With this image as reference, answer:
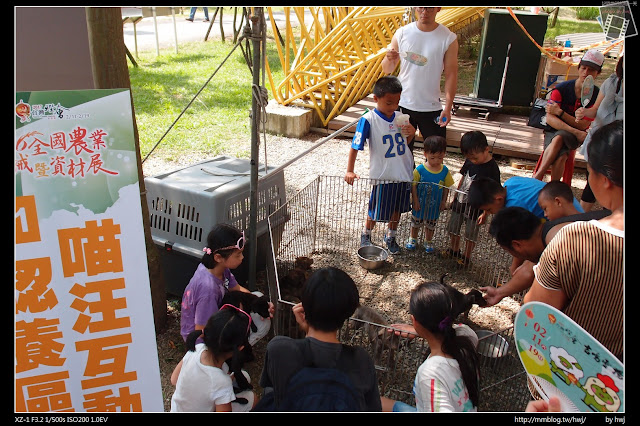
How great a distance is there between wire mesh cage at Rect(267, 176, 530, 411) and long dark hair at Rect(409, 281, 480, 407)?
47 centimetres

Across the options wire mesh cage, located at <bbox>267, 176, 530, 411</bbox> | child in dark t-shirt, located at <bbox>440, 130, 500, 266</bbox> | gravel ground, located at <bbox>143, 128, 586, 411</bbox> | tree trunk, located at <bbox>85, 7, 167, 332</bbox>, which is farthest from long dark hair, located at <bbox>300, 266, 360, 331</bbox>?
child in dark t-shirt, located at <bbox>440, 130, 500, 266</bbox>

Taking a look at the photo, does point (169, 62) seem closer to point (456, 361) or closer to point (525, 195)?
point (525, 195)

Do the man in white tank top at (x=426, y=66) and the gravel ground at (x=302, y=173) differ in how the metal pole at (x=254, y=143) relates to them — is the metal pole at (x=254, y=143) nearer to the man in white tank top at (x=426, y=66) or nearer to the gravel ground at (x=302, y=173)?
the gravel ground at (x=302, y=173)

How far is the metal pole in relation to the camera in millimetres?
2973

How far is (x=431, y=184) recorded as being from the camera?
409 centimetres

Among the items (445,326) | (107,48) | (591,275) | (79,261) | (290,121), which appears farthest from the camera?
(290,121)

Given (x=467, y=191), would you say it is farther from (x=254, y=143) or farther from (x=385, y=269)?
(x=254, y=143)

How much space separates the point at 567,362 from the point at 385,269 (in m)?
2.70

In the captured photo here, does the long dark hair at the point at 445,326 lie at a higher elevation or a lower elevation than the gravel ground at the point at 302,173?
higher

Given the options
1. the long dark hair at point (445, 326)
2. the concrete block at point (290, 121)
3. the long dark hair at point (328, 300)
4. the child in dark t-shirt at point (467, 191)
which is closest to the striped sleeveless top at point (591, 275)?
the long dark hair at point (445, 326)

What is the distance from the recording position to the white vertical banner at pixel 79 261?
197 centimetres

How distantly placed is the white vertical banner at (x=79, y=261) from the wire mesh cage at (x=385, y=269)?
812mm

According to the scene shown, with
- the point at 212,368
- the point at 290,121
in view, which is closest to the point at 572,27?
the point at 290,121

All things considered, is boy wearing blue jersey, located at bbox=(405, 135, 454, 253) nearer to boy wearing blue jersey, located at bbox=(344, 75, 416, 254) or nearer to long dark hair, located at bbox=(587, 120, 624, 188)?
boy wearing blue jersey, located at bbox=(344, 75, 416, 254)
